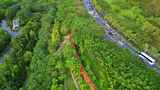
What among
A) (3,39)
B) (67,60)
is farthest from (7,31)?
(67,60)

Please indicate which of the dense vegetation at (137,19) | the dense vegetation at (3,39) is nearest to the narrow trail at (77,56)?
the dense vegetation at (137,19)

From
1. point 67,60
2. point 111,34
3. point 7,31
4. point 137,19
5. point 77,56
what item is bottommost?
point 67,60

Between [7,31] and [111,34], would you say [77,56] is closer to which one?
[111,34]

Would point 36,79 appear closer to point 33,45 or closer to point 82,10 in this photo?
point 33,45

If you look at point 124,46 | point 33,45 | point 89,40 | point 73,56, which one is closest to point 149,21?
point 124,46

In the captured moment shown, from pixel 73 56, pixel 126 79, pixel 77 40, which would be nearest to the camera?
pixel 126 79

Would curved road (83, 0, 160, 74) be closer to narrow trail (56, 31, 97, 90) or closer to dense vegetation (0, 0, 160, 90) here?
dense vegetation (0, 0, 160, 90)

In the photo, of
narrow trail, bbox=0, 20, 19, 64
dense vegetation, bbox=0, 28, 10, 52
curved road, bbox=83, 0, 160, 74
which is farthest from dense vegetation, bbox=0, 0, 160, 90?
dense vegetation, bbox=0, 28, 10, 52
